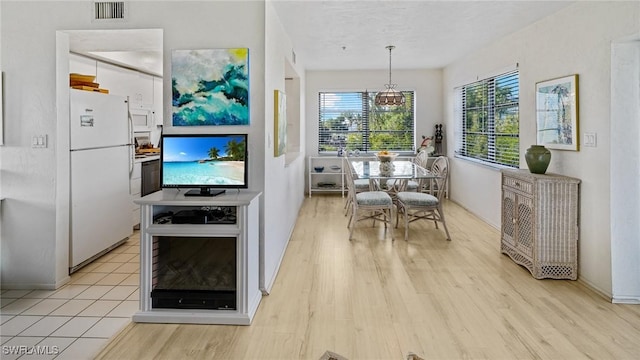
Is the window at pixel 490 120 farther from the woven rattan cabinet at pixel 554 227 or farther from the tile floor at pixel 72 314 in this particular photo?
the tile floor at pixel 72 314

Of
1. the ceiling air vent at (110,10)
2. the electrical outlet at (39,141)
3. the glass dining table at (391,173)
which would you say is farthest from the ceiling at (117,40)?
the glass dining table at (391,173)

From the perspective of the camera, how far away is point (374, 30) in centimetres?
459

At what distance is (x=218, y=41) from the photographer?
3.00 meters

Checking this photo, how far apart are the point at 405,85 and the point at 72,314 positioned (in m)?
6.63

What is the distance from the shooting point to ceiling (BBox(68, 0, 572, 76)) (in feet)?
11.6

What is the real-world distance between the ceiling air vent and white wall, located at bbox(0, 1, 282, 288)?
60mm

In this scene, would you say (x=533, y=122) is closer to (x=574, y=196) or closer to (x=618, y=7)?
(x=574, y=196)

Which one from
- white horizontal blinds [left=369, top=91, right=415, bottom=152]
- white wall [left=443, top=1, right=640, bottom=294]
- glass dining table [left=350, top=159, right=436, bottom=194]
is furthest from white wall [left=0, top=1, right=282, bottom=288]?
white horizontal blinds [left=369, top=91, right=415, bottom=152]

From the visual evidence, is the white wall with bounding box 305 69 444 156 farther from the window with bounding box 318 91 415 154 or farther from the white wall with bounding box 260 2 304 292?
the white wall with bounding box 260 2 304 292

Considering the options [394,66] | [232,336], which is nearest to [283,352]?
[232,336]

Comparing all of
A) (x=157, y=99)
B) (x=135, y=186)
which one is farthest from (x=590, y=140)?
(x=157, y=99)

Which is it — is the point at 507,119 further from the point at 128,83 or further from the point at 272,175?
the point at 128,83

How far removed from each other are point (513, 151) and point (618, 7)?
7.47 ft

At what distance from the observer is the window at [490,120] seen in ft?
16.3
